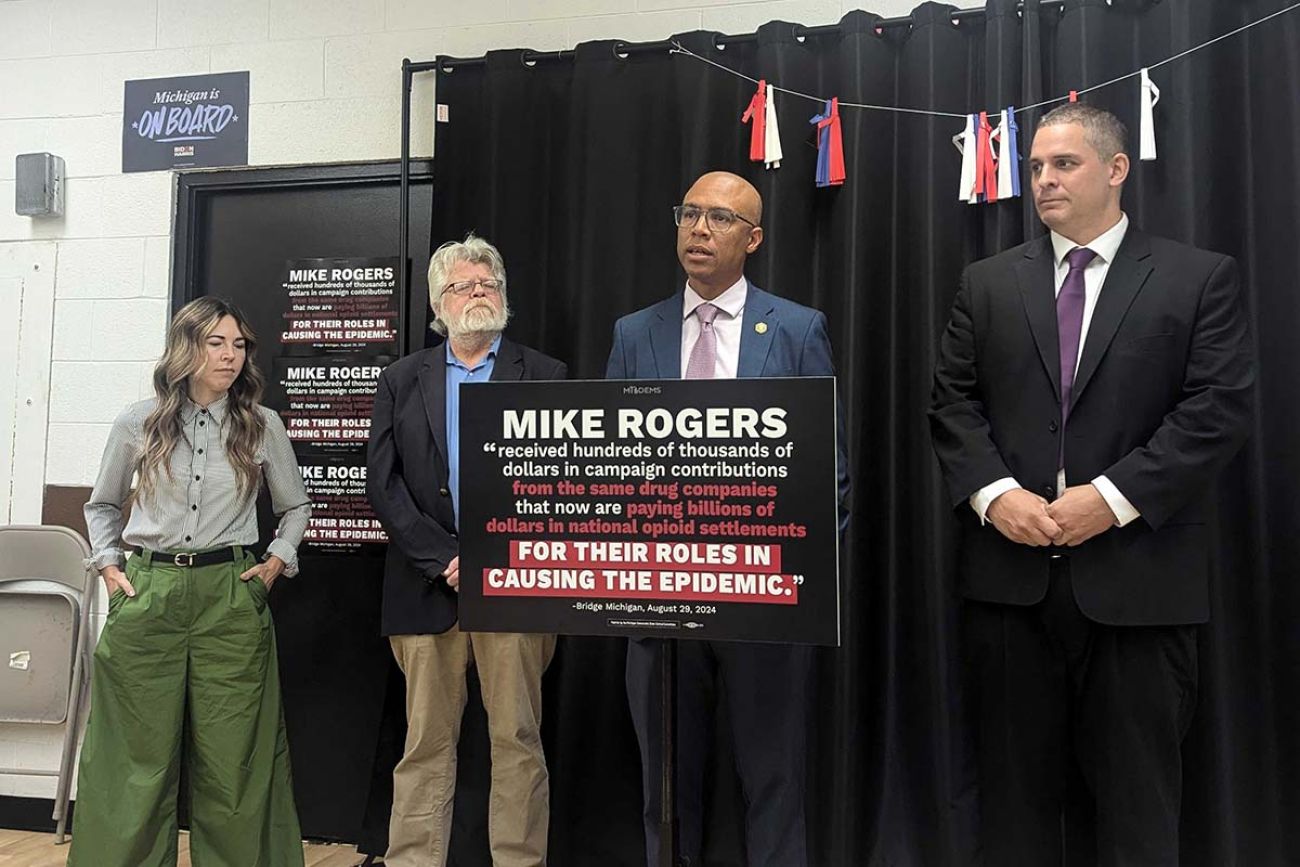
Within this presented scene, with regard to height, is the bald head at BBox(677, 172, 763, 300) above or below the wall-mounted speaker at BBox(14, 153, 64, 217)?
below

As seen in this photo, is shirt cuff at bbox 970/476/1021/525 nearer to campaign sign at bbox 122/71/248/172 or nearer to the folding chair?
campaign sign at bbox 122/71/248/172

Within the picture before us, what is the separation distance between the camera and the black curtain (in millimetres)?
2377

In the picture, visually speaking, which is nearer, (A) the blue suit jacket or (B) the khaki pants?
(A) the blue suit jacket

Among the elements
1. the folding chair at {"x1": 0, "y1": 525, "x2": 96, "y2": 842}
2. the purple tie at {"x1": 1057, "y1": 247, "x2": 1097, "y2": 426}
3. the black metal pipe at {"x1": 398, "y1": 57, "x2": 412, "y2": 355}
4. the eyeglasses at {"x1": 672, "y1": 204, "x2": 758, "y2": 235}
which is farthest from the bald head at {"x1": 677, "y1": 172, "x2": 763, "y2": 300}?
the folding chair at {"x1": 0, "y1": 525, "x2": 96, "y2": 842}

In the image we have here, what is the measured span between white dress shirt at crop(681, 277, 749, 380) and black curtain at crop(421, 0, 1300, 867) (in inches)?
19.6

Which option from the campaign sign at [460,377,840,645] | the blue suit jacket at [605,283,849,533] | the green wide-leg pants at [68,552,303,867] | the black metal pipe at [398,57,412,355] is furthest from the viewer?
the black metal pipe at [398,57,412,355]

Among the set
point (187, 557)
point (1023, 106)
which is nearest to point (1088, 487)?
point (1023, 106)

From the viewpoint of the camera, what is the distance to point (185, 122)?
3258 millimetres

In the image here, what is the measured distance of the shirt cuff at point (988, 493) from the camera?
1.92 metres

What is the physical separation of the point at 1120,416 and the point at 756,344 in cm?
76

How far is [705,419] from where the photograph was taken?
1464mm

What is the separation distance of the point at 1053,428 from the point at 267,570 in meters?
1.97

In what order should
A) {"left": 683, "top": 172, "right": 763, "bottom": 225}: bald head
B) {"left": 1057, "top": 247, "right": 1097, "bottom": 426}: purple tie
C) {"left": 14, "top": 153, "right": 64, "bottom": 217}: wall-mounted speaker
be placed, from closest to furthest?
{"left": 1057, "top": 247, "right": 1097, "bottom": 426}: purple tie → {"left": 683, "top": 172, "right": 763, "bottom": 225}: bald head → {"left": 14, "top": 153, "right": 64, "bottom": 217}: wall-mounted speaker

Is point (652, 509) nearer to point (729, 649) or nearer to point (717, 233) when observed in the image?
point (729, 649)
